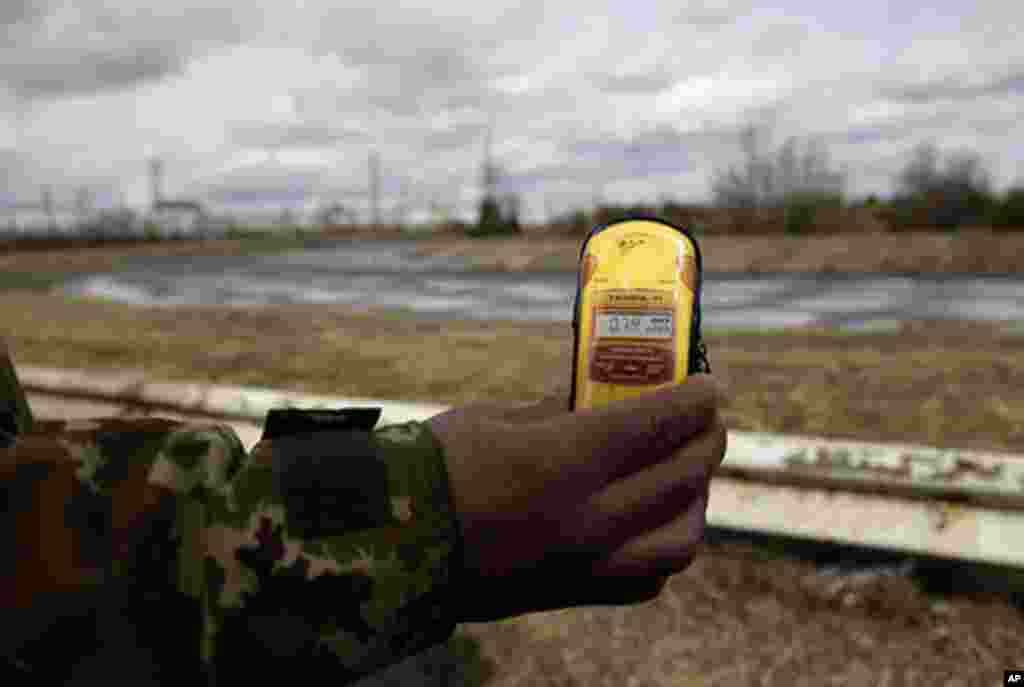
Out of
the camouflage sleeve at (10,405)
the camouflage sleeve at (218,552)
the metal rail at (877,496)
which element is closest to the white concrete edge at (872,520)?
the metal rail at (877,496)

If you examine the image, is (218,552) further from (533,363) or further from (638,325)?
(533,363)

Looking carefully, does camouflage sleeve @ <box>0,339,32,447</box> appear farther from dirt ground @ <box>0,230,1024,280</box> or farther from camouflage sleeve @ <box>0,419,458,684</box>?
dirt ground @ <box>0,230,1024,280</box>

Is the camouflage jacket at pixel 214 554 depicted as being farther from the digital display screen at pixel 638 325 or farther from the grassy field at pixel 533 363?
the grassy field at pixel 533 363

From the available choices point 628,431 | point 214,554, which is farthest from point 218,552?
point 628,431

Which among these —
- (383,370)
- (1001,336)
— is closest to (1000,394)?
(1001,336)

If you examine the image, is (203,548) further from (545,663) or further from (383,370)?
(383,370)

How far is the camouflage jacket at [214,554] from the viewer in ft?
A: 2.36

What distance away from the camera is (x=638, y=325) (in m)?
1.24

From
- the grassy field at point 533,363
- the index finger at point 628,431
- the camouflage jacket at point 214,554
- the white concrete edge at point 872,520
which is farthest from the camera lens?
the grassy field at point 533,363

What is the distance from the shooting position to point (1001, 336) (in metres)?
5.84

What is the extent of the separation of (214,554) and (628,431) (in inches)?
18.1

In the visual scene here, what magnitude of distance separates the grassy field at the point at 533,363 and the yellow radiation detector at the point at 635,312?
7.21ft

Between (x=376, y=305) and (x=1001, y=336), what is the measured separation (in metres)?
6.27

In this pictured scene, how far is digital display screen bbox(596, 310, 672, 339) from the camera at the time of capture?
123 centimetres
